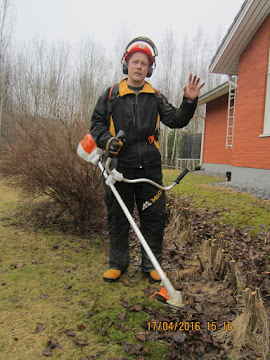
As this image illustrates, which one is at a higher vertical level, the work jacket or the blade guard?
the work jacket

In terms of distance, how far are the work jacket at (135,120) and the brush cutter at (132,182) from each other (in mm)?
172

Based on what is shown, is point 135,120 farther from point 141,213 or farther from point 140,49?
point 141,213

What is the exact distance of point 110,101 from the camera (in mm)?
2482

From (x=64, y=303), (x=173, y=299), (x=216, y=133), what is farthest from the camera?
(x=216, y=133)

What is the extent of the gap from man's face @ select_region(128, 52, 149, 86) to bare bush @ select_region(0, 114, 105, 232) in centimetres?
130

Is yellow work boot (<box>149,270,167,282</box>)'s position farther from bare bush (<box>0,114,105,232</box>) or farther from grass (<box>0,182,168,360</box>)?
bare bush (<box>0,114,105,232</box>)

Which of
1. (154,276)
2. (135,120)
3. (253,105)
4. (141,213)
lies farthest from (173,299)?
(253,105)

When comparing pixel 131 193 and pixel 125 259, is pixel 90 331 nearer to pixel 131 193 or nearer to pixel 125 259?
pixel 125 259

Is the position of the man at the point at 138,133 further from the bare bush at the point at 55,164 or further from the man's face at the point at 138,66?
the bare bush at the point at 55,164

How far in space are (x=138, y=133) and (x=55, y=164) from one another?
143 cm

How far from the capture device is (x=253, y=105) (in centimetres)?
754

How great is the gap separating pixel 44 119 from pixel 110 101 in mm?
1683
